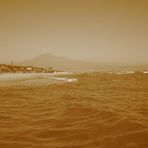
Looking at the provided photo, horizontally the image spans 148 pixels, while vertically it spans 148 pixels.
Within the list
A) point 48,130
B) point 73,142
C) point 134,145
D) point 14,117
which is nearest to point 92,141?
point 73,142

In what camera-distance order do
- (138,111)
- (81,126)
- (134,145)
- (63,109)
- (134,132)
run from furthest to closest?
(63,109)
(138,111)
(81,126)
(134,132)
(134,145)

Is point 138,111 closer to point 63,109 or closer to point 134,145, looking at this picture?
point 63,109

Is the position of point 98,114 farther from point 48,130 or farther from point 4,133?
point 4,133

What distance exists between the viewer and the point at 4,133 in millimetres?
6176

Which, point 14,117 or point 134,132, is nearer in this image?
point 134,132

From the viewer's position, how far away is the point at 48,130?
20.8 feet

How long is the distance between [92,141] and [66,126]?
1386 millimetres

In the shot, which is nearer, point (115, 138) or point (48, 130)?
point (115, 138)

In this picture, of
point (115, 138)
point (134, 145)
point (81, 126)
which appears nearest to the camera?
point (134, 145)

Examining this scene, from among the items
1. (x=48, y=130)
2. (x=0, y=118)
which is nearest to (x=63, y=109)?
(x=0, y=118)

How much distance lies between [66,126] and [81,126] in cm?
40

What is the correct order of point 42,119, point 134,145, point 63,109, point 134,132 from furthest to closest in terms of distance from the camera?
point 63,109 < point 42,119 < point 134,132 < point 134,145

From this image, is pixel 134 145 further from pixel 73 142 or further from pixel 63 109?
pixel 63 109

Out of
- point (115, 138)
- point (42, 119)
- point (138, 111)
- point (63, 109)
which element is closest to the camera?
point (115, 138)
